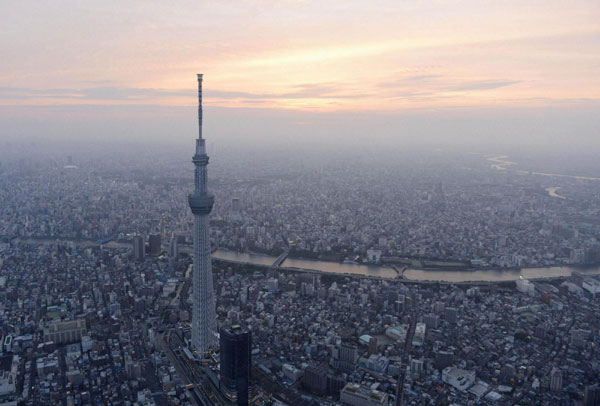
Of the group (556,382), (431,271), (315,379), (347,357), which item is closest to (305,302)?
(347,357)

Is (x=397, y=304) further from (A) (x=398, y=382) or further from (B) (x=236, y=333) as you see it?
(B) (x=236, y=333)

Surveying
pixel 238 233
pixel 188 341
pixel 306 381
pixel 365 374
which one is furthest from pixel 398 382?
pixel 238 233

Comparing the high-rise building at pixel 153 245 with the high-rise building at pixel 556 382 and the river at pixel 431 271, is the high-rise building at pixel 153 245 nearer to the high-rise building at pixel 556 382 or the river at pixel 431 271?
the river at pixel 431 271

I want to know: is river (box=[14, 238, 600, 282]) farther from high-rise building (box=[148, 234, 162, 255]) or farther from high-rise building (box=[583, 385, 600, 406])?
high-rise building (box=[583, 385, 600, 406])

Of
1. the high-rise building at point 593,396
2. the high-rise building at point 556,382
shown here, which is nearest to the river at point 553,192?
the high-rise building at point 556,382

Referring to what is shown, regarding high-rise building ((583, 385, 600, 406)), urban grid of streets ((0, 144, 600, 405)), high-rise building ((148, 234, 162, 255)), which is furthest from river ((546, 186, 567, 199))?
high-rise building ((148, 234, 162, 255))
